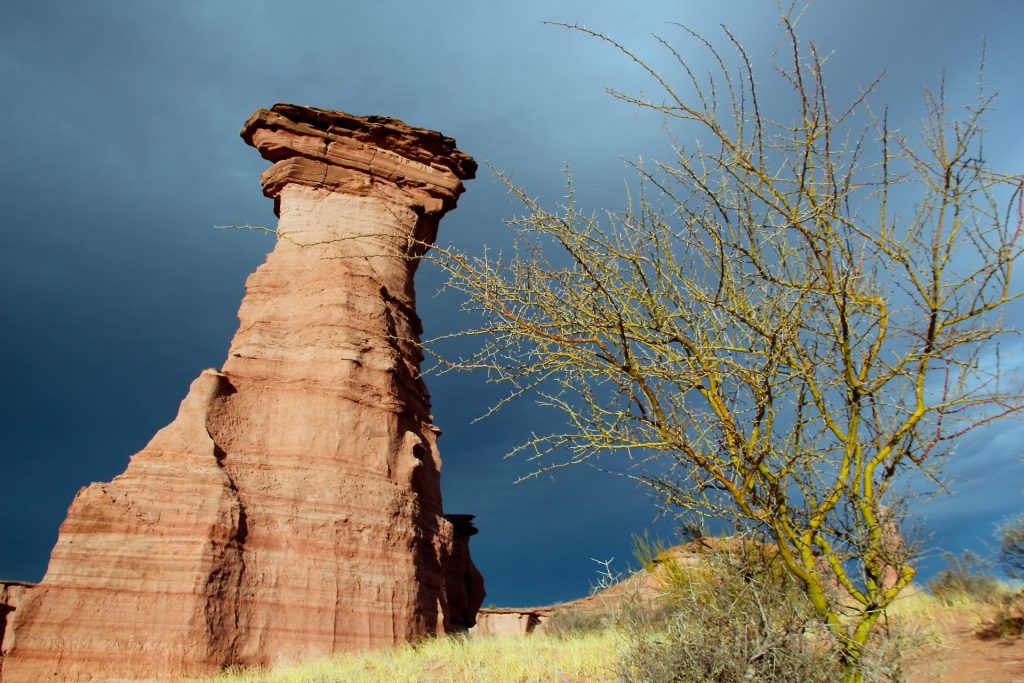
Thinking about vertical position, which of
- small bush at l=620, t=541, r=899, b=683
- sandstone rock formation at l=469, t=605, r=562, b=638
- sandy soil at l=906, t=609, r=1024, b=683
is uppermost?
sandstone rock formation at l=469, t=605, r=562, b=638

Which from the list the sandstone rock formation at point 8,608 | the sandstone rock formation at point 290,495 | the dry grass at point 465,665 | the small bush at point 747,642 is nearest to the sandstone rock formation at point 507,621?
the sandstone rock formation at point 290,495

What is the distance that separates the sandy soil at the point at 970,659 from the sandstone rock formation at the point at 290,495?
752 centimetres

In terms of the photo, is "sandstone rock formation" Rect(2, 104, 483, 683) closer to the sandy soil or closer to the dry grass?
the dry grass

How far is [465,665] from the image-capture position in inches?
330

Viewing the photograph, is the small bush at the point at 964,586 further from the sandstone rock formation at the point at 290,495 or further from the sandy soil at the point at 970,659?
the sandstone rock formation at the point at 290,495

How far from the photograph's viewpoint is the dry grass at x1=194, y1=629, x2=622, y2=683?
738cm

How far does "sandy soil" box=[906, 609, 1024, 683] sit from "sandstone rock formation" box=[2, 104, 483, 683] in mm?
7525

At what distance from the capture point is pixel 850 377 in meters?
4.31

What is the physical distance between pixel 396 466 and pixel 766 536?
8.75 metres

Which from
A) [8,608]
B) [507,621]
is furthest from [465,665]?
[507,621]

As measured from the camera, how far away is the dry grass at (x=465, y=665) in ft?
24.2

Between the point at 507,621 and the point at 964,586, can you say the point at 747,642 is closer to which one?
the point at 964,586

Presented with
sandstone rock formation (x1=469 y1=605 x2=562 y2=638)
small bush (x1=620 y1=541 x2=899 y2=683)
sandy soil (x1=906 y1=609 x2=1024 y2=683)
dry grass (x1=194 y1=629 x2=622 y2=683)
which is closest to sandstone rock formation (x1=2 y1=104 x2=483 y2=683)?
dry grass (x1=194 y1=629 x2=622 y2=683)

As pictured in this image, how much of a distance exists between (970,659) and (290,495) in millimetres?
10191
